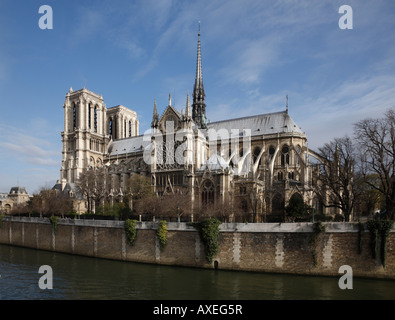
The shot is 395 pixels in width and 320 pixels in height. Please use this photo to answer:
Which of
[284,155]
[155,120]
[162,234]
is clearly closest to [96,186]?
[155,120]

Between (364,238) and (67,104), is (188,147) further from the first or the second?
(67,104)

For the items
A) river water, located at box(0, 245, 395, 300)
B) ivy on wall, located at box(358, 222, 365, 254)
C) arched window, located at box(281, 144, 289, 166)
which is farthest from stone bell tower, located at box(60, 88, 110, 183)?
ivy on wall, located at box(358, 222, 365, 254)

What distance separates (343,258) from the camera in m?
22.5

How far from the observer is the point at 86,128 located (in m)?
68.3

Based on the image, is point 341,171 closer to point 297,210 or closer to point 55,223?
point 297,210

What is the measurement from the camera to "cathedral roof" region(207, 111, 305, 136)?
50653 millimetres

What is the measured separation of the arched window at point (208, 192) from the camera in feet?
132

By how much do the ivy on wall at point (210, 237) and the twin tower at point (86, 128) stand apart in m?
34.9

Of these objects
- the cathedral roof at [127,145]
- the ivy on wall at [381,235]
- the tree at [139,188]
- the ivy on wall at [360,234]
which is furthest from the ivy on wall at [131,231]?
the cathedral roof at [127,145]

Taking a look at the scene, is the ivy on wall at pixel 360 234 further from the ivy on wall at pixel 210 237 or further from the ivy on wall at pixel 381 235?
the ivy on wall at pixel 210 237

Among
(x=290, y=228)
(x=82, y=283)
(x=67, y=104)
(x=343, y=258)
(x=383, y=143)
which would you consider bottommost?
(x=82, y=283)

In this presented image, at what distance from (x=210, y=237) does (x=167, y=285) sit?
550cm

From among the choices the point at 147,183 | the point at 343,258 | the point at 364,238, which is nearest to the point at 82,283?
the point at 343,258

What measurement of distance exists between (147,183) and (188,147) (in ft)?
25.4
